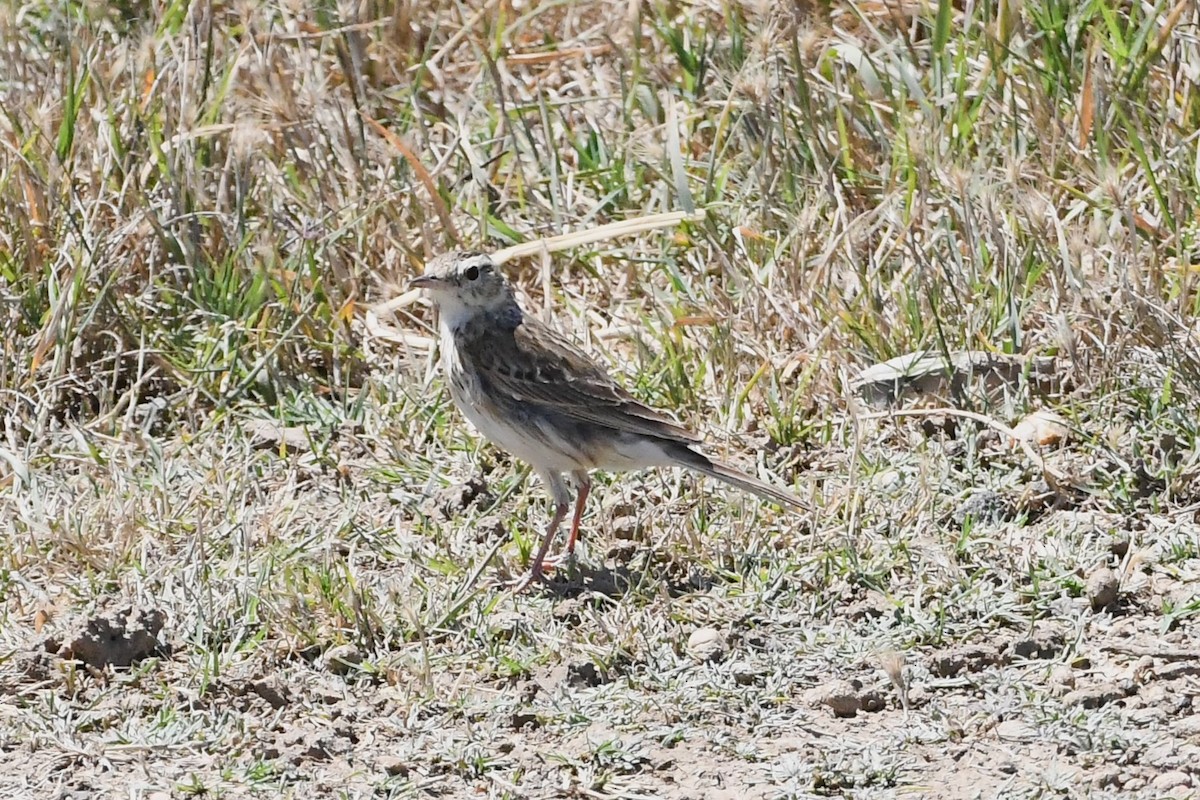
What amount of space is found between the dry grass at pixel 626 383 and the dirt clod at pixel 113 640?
61mm

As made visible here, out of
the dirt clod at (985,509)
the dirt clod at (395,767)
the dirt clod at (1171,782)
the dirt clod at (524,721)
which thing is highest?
the dirt clod at (985,509)

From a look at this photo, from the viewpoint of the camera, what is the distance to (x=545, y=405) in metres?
6.28

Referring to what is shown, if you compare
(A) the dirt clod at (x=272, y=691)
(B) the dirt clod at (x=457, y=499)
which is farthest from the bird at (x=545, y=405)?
(A) the dirt clod at (x=272, y=691)

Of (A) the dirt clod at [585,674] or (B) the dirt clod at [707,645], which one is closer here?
(A) the dirt clod at [585,674]

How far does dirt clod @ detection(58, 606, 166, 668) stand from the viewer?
538cm

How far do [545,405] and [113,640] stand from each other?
5.34ft

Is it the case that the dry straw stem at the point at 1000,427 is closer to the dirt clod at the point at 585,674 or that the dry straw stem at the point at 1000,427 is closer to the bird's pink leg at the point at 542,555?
the bird's pink leg at the point at 542,555

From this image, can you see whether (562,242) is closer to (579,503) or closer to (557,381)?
(557,381)

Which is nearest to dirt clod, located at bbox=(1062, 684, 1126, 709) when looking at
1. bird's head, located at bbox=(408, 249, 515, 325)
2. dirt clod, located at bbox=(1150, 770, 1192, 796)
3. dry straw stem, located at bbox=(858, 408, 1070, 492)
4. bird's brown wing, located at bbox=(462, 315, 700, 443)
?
dirt clod, located at bbox=(1150, 770, 1192, 796)

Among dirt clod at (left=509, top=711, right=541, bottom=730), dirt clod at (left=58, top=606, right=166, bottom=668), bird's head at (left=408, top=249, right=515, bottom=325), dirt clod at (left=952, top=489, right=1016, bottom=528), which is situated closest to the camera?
dirt clod at (left=509, top=711, right=541, bottom=730)

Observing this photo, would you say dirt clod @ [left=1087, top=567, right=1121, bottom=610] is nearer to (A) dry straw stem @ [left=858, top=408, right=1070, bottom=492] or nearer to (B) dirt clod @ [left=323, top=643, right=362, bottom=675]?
(A) dry straw stem @ [left=858, top=408, right=1070, bottom=492]

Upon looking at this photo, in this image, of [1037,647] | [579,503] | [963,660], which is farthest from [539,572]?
[1037,647]

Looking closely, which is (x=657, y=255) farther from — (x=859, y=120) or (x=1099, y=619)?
(x=1099, y=619)

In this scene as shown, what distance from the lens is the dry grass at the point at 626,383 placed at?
5051 millimetres
